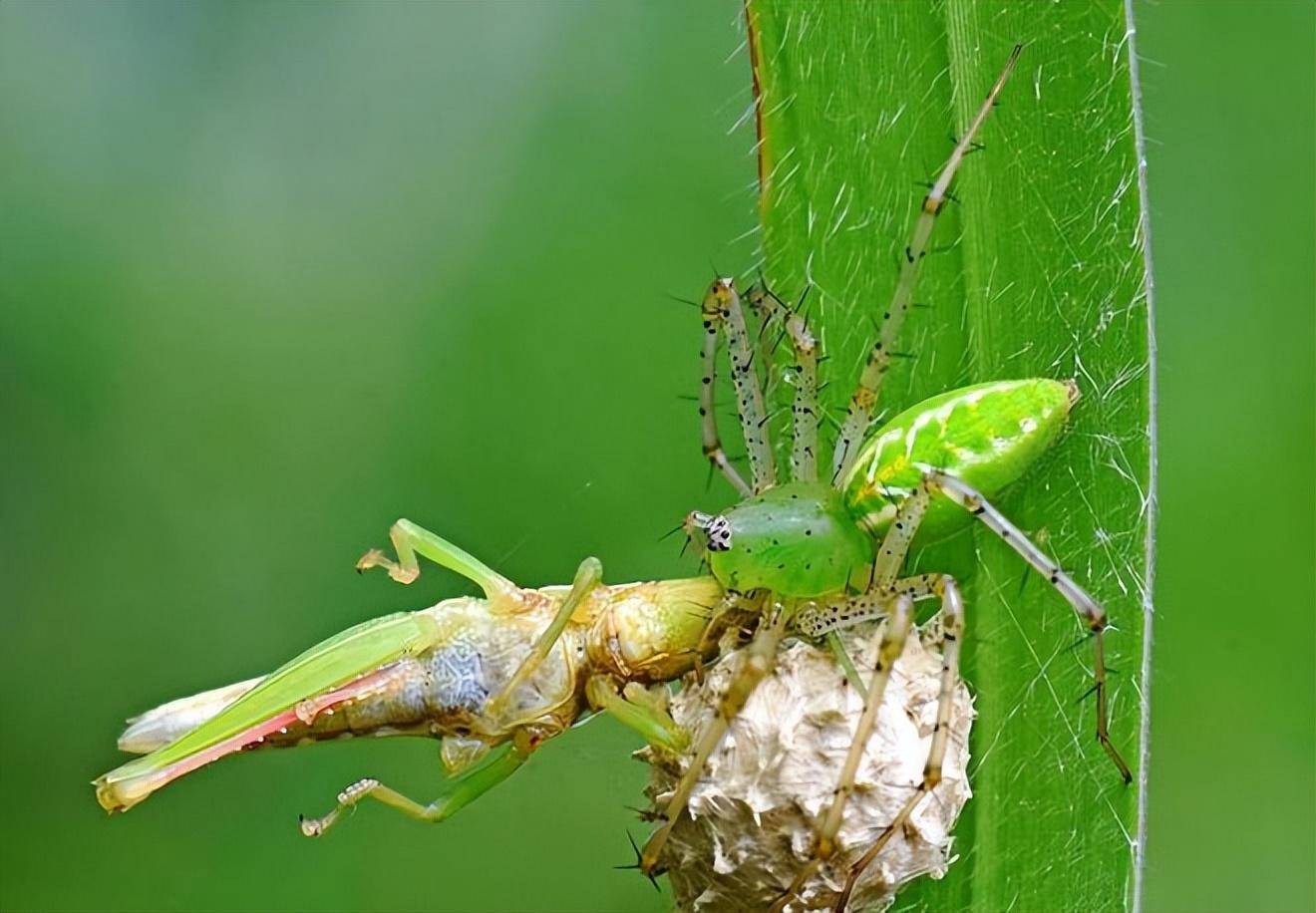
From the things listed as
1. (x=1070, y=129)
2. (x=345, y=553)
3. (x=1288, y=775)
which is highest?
(x=1070, y=129)

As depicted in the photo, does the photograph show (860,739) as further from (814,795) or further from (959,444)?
(959,444)

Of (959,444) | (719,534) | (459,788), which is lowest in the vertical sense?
(459,788)

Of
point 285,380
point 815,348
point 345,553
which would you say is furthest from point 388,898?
point 815,348

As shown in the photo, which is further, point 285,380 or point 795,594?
point 285,380

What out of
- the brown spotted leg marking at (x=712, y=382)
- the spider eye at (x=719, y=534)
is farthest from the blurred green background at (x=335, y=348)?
the spider eye at (x=719, y=534)

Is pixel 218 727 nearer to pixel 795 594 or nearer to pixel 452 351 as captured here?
pixel 795 594

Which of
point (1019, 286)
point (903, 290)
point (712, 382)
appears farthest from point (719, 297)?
point (1019, 286)
